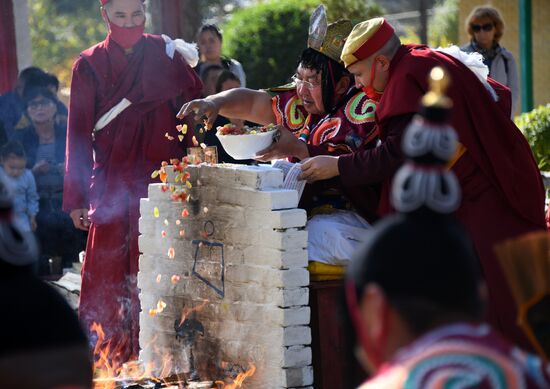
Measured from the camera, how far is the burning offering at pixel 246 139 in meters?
5.68

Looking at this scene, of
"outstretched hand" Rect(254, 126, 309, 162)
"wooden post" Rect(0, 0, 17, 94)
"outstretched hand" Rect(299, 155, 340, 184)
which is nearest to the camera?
"outstretched hand" Rect(299, 155, 340, 184)

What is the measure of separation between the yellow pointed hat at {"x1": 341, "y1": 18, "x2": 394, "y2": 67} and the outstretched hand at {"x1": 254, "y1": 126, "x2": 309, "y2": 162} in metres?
0.61

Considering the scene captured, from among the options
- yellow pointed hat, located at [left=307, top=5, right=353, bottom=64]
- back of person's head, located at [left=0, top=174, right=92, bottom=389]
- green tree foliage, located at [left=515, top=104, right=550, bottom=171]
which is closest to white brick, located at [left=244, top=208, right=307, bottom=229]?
yellow pointed hat, located at [left=307, top=5, right=353, bottom=64]

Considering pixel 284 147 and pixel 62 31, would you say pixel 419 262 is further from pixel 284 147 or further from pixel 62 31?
pixel 62 31

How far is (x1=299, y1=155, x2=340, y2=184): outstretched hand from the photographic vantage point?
17.9ft

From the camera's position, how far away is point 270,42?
55.1ft

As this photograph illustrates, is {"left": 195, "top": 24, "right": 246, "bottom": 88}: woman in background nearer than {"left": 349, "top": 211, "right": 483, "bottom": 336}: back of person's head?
No

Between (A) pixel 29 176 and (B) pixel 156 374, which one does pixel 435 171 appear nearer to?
(B) pixel 156 374

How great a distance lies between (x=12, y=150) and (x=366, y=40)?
470cm

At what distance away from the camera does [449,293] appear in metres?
2.23

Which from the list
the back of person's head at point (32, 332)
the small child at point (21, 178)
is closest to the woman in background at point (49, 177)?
the small child at point (21, 178)

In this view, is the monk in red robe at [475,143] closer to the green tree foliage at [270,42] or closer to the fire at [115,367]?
the fire at [115,367]

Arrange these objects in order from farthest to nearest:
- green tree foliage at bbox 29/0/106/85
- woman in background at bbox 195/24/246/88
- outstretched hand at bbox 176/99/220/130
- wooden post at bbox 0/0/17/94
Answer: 1. green tree foliage at bbox 29/0/106/85
2. wooden post at bbox 0/0/17/94
3. woman in background at bbox 195/24/246/88
4. outstretched hand at bbox 176/99/220/130

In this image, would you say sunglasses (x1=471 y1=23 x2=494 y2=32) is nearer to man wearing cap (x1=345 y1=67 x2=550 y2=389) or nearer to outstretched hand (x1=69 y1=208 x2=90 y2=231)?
outstretched hand (x1=69 y1=208 x2=90 y2=231)
